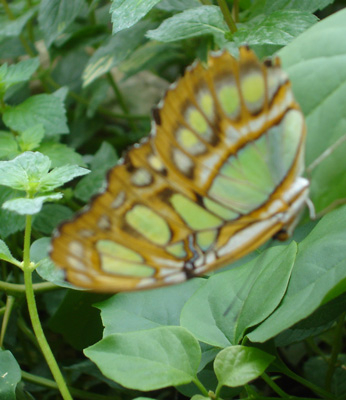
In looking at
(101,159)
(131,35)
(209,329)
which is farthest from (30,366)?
(131,35)

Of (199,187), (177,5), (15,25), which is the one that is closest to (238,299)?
(199,187)

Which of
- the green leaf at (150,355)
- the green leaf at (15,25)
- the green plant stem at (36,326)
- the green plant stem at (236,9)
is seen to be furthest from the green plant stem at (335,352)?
the green leaf at (15,25)

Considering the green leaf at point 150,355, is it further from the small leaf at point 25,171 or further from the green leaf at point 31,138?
the green leaf at point 31,138

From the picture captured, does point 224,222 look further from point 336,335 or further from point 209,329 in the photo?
point 336,335

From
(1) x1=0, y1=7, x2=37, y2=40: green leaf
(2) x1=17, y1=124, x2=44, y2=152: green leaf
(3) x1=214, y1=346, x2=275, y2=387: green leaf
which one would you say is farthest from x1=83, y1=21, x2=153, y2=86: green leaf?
(3) x1=214, y1=346, x2=275, y2=387: green leaf

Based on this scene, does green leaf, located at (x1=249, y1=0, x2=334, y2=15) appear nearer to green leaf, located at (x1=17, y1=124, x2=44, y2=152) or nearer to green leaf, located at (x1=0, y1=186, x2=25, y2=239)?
green leaf, located at (x1=17, y1=124, x2=44, y2=152)

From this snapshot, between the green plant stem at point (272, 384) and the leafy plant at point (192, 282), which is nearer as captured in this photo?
the leafy plant at point (192, 282)

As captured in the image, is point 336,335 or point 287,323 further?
point 336,335
